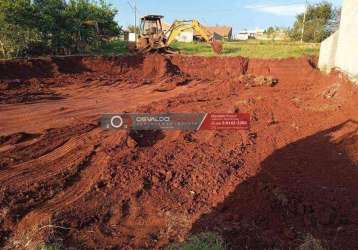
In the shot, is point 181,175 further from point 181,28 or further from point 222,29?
point 222,29

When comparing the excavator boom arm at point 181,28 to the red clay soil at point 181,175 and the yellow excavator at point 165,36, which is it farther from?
the red clay soil at point 181,175

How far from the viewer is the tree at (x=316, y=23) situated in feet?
116

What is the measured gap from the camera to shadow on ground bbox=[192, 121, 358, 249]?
433 cm

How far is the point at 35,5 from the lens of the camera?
20609mm

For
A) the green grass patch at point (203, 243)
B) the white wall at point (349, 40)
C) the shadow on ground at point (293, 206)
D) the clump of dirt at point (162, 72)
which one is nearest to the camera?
the green grass patch at point (203, 243)

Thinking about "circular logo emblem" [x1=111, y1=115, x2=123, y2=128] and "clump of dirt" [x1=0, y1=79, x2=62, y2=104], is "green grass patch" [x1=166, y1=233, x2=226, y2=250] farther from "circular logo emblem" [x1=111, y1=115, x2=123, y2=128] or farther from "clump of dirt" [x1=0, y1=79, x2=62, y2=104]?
"clump of dirt" [x1=0, y1=79, x2=62, y2=104]

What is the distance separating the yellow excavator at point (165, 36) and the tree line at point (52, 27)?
442 cm

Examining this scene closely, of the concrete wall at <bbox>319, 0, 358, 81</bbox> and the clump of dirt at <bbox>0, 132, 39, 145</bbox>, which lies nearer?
the clump of dirt at <bbox>0, 132, 39, 145</bbox>

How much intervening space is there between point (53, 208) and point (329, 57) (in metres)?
12.4

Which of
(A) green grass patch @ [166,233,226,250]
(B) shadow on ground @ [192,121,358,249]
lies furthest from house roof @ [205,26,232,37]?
(A) green grass patch @ [166,233,226,250]

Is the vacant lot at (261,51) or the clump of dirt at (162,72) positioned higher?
the vacant lot at (261,51)

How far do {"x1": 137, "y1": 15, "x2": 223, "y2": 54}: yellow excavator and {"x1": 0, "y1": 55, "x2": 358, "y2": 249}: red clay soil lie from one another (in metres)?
12.2

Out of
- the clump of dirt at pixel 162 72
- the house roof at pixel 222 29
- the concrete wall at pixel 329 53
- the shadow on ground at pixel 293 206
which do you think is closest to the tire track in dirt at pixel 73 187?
the shadow on ground at pixel 293 206

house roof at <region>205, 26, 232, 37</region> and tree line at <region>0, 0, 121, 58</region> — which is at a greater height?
house roof at <region>205, 26, 232, 37</region>
